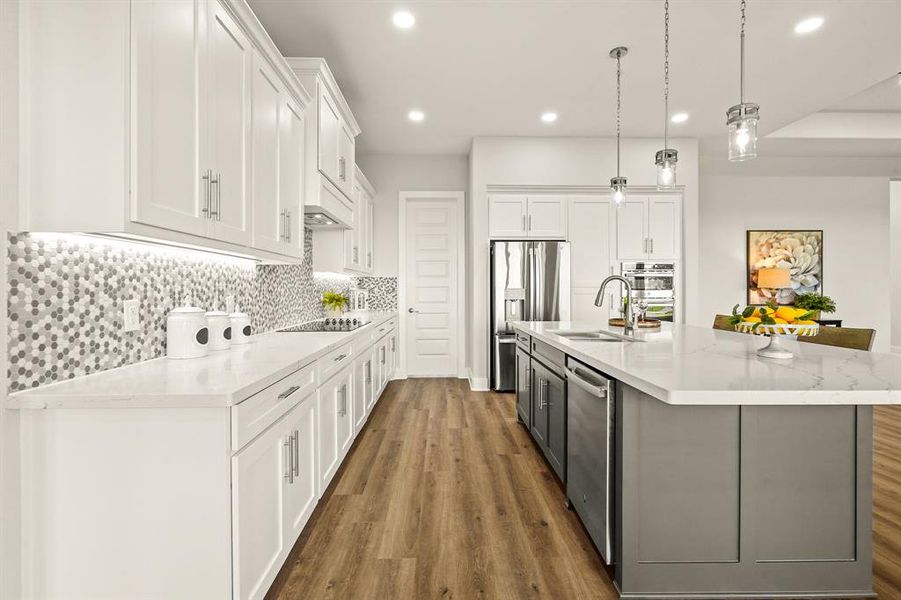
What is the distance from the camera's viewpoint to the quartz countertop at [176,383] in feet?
4.05

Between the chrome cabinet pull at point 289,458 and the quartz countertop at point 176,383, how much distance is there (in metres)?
0.27

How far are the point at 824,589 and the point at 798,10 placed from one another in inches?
131

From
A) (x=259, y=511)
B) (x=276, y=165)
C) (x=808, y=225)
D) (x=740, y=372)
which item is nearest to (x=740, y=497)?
(x=740, y=372)

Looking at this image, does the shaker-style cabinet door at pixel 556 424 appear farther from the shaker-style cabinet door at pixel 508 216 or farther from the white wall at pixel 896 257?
the white wall at pixel 896 257

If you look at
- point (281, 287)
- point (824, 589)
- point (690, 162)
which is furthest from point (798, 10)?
point (281, 287)

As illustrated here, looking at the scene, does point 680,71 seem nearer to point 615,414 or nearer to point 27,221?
point 615,414

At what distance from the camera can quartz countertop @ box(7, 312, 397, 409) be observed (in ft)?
4.05

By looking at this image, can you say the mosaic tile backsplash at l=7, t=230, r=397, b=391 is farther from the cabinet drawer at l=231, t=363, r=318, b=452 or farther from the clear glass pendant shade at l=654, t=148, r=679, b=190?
the clear glass pendant shade at l=654, t=148, r=679, b=190

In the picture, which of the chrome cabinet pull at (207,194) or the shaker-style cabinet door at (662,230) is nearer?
the chrome cabinet pull at (207,194)

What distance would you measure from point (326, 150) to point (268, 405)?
211cm

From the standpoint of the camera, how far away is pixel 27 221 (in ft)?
4.23

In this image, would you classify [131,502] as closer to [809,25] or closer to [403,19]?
[403,19]

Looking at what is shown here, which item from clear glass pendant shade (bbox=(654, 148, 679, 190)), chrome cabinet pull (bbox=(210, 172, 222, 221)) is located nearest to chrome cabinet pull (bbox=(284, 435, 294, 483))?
chrome cabinet pull (bbox=(210, 172, 222, 221))

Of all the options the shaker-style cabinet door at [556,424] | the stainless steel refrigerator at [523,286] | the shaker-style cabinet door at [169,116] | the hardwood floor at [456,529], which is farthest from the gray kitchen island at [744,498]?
the stainless steel refrigerator at [523,286]
